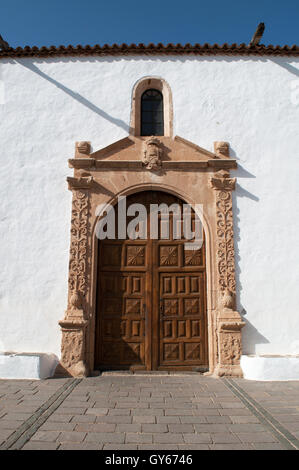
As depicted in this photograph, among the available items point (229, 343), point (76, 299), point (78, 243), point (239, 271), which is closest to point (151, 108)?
point (78, 243)

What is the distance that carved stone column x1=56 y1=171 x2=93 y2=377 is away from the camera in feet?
16.5

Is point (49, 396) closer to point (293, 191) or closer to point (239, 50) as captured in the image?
point (293, 191)

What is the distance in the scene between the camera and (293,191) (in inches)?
226

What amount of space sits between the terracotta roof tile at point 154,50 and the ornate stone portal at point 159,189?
1.78m

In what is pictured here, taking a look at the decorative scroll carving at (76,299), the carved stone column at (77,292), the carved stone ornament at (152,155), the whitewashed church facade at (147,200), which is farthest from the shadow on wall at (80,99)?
the decorative scroll carving at (76,299)

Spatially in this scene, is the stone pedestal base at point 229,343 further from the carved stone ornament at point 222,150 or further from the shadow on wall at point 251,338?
the carved stone ornament at point 222,150

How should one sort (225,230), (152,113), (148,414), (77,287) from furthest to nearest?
(152,113) → (225,230) → (77,287) → (148,414)

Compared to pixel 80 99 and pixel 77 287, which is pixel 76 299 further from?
pixel 80 99

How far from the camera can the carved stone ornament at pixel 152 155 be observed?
5.75 m

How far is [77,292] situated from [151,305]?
122 cm

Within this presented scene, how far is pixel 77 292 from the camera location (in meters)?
5.28

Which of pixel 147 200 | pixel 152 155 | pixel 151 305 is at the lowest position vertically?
pixel 151 305

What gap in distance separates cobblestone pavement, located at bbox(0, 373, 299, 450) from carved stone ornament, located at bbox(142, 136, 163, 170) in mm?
3476

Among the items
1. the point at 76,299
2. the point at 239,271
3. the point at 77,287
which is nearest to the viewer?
the point at 76,299
